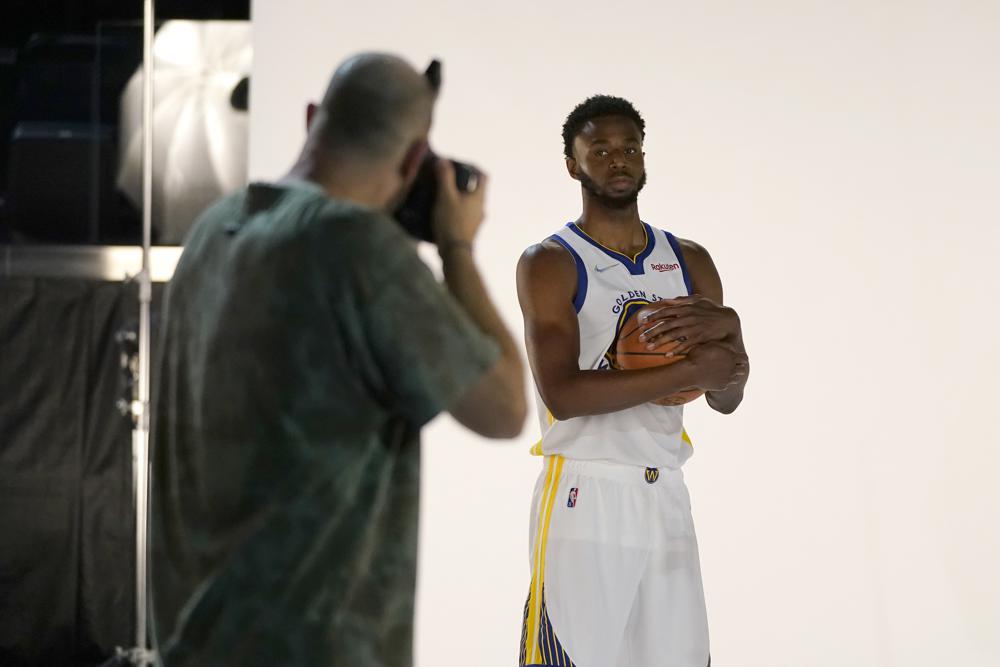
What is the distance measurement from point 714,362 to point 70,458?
8.92 feet

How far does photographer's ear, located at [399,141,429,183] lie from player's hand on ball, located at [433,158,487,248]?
0.21 ft

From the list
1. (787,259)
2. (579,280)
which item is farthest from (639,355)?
(787,259)

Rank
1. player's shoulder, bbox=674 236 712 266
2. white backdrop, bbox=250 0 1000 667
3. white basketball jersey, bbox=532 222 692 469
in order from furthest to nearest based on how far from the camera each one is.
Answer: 1. white backdrop, bbox=250 0 1000 667
2. player's shoulder, bbox=674 236 712 266
3. white basketball jersey, bbox=532 222 692 469

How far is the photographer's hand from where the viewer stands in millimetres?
1243

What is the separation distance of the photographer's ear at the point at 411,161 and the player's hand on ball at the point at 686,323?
105cm

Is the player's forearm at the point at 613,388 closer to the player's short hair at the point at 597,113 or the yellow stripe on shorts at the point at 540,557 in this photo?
the yellow stripe on shorts at the point at 540,557

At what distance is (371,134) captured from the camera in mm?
1171

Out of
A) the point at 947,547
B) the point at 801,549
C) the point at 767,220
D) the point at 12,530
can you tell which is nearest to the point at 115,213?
the point at 12,530

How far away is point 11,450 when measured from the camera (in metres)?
4.07

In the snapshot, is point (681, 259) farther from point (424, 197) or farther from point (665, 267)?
point (424, 197)

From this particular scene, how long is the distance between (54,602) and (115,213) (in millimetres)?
1382

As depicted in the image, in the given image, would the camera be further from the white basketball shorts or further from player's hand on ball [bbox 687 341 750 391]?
the white basketball shorts

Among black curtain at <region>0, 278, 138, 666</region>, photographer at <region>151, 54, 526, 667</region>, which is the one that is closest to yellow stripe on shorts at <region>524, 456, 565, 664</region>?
photographer at <region>151, 54, 526, 667</region>

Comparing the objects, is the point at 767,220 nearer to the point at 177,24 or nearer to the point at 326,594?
the point at 177,24
